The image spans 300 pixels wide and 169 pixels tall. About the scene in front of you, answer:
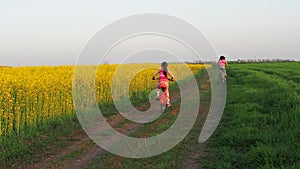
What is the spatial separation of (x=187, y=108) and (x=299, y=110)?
17.8ft

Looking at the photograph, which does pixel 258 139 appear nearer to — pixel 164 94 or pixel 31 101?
pixel 164 94

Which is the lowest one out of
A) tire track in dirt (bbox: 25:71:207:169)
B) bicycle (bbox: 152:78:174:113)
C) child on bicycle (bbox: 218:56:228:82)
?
tire track in dirt (bbox: 25:71:207:169)

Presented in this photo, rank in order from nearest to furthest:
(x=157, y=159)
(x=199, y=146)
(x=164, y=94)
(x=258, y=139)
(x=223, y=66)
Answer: (x=157, y=159), (x=258, y=139), (x=199, y=146), (x=164, y=94), (x=223, y=66)

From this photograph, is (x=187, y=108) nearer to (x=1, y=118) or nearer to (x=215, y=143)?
(x=215, y=143)

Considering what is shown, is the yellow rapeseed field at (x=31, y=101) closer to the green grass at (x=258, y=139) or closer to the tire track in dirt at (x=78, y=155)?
the tire track in dirt at (x=78, y=155)

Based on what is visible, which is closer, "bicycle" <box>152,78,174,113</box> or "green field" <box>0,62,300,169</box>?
"green field" <box>0,62,300,169</box>

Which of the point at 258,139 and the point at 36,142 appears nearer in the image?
the point at 258,139

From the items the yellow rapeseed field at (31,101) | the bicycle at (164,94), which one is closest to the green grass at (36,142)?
the yellow rapeseed field at (31,101)

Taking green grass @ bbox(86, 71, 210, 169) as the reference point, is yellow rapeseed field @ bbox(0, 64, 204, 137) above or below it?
above

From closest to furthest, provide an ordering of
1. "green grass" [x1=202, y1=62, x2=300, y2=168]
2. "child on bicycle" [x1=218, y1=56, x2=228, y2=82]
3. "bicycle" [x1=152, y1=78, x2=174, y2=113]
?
"green grass" [x1=202, y1=62, x2=300, y2=168], "bicycle" [x1=152, y1=78, x2=174, y2=113], "child on bicycle" [x1=218, y1=56, x2=228, y2=82]

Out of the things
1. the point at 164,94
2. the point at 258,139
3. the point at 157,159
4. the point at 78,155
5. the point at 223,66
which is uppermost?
the point at 223,66

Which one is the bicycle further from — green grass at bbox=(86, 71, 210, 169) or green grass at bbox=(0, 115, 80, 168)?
green grass at bbox=(86, 71, 210, 169)

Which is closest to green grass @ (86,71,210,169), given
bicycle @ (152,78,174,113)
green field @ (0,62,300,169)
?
green field @ (0,62,300,169)

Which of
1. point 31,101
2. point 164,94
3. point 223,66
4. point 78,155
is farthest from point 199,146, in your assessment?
point 223,66
